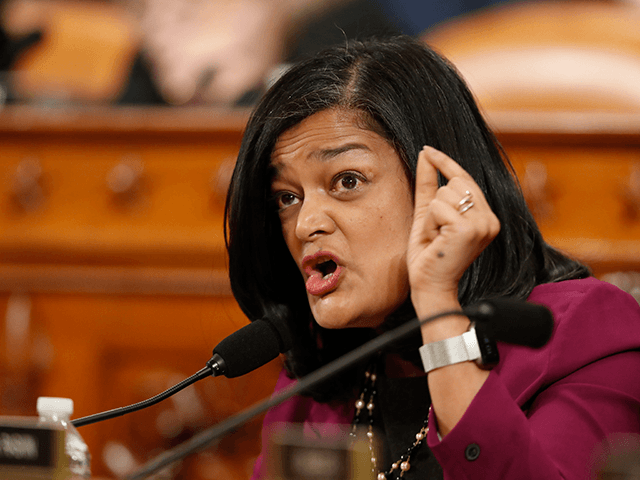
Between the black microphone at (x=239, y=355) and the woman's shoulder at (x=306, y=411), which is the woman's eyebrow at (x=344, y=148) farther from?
the woman's shoulder at (x=306, y=411)

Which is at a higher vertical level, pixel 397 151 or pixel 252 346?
pixel 397 151

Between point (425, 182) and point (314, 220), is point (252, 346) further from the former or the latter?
point (425, 182)

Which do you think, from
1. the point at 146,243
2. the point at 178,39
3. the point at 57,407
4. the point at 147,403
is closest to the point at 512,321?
the point at 147,403

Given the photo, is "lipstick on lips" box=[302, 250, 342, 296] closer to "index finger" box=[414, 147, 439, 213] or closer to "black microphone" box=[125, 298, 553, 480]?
"index finger" box=[414, 147, 439, 213]

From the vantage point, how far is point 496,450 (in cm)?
86

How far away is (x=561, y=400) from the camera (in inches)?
39.0

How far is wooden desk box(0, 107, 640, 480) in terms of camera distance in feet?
7.04

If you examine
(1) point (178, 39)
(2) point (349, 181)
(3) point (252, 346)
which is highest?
(1) point (178, 39)

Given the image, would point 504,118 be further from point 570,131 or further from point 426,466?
point 426,466

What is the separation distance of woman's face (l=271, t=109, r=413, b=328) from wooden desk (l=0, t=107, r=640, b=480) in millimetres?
1037

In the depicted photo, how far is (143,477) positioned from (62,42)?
8.44 feet

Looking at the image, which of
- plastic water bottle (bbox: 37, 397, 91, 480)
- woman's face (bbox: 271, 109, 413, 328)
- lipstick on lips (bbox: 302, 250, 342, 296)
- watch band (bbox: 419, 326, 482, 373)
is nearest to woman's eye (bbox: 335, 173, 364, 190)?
woman's face (bbox: 271, 109, 413, 328)

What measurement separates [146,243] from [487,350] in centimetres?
161

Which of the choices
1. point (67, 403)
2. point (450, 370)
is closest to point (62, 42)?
point (67, 403)
